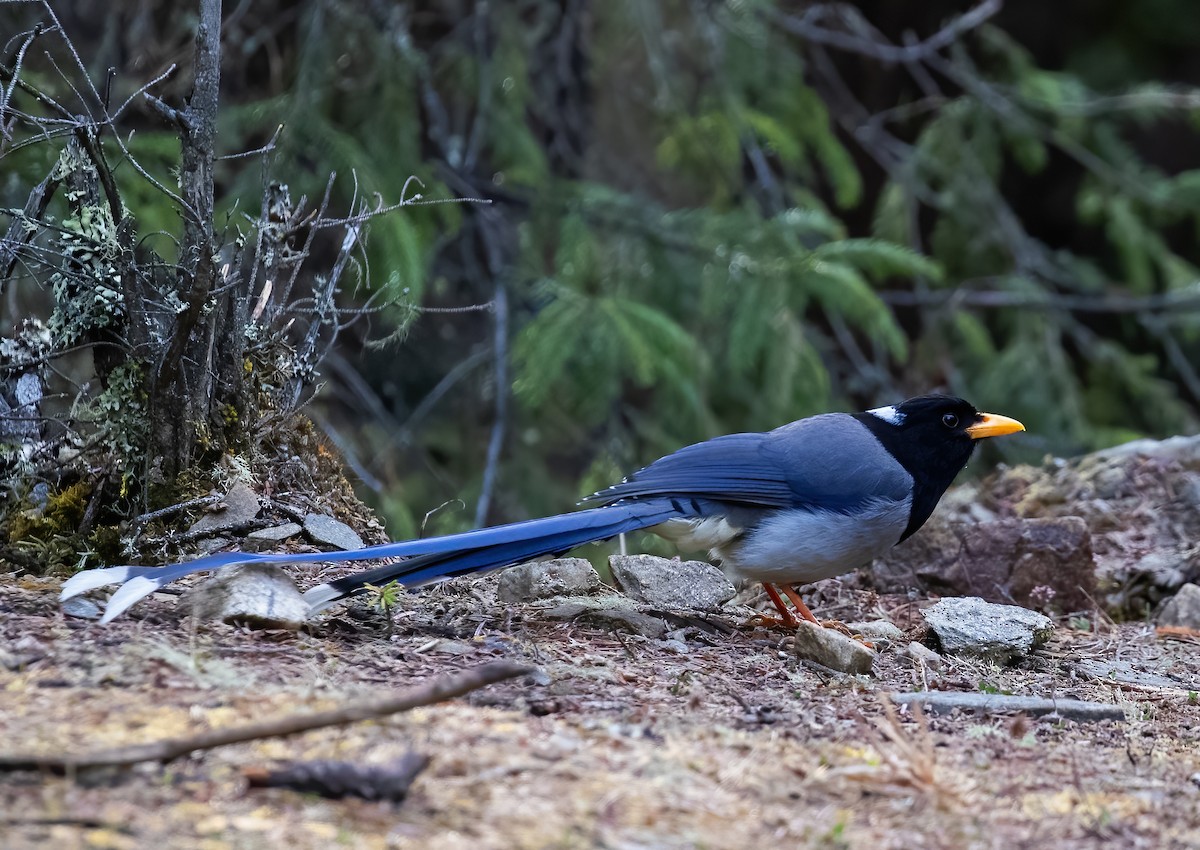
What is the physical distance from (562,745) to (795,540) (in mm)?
1818

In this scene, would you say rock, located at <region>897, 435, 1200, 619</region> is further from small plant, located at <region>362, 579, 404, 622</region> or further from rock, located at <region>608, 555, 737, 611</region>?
small plant, located at <region>362, 579, 404, 622</region>

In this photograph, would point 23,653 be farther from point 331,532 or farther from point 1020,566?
point 1020,566

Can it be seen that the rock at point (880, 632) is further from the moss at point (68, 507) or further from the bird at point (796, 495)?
the moss at point (68, 507)

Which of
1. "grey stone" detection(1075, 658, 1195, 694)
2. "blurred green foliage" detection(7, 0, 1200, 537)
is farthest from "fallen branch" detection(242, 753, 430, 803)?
"blurred green foliage" detection(7, 0, 1200, 537)

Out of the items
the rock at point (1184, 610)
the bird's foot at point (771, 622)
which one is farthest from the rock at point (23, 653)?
the rock at point (1184, 610)

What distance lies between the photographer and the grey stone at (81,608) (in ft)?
10.6

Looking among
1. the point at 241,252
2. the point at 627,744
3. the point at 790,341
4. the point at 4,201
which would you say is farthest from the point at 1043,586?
the point at 4,201

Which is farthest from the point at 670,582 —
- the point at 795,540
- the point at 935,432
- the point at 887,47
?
the point at 887,47

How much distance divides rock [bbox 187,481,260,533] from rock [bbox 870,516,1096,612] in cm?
255

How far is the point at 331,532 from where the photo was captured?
13.0 ft

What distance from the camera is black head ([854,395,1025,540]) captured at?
4.62m

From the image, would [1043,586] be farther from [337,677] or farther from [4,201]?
[4,201]

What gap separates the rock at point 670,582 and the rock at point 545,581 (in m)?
0.18

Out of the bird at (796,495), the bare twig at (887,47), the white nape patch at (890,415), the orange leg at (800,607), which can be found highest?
the bare twig at (887,47)
